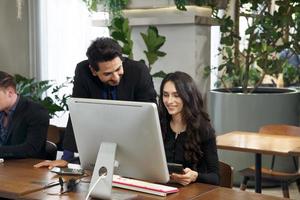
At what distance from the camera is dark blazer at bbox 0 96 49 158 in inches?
126

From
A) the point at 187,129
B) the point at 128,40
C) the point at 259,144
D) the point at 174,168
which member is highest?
the point at 128,40

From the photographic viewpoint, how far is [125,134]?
2156 mm

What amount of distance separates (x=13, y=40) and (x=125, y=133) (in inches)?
137

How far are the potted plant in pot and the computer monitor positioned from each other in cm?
296

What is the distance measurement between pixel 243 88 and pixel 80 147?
342 cm

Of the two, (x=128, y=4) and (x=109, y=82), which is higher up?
(x=128, y=4)

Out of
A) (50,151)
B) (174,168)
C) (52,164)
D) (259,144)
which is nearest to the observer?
(174,168)

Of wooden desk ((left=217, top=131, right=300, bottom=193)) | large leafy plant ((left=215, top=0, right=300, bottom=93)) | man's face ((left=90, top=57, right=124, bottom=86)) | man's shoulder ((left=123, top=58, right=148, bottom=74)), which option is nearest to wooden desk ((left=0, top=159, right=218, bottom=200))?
man's face ((left=90, top=57, right=124, bottom=86))

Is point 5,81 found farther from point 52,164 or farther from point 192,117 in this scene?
point 192,117

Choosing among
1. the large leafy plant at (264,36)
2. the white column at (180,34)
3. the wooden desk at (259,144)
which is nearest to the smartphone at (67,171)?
the wooden desk at (259,144)

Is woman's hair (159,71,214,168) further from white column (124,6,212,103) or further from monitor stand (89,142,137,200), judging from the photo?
white column (124,6,212,103)

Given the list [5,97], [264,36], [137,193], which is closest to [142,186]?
[137,193]

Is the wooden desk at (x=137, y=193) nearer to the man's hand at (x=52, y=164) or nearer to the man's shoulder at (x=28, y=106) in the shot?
the man's hand at (x=52, y=164)

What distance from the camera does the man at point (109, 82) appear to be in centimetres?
272
